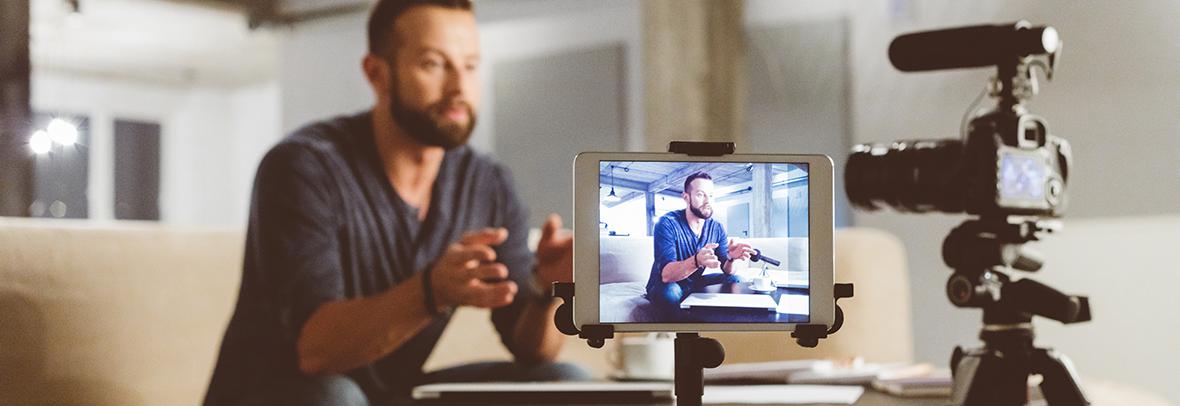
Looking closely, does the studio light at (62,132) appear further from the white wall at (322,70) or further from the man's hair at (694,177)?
the man's hair at (694,177)

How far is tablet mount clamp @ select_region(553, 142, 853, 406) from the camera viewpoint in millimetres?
814

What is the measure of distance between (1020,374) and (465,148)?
3.81ft

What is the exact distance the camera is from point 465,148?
86.7 inches

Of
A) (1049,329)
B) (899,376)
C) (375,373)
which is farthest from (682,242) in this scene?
(1049,329)

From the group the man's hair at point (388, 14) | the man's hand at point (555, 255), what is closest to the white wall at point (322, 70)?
the man's hair at point (388, 14)

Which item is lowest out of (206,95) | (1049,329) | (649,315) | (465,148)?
(1049,329)

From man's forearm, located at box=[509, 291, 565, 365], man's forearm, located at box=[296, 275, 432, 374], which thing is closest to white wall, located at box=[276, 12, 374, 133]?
man's forearm, located at box=[509, 291, 565, 365]

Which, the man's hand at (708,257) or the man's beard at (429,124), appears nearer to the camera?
the man's hand at (708,257)

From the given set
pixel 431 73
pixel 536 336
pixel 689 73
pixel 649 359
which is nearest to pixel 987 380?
pixel 649 359

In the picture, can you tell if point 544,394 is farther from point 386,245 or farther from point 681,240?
point 386,245

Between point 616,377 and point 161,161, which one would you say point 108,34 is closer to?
point 161,161

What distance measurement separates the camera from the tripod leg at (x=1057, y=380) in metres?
1.32

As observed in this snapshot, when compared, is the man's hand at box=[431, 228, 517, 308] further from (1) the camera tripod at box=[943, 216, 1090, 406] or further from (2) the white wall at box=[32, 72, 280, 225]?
(2) the white wall at box=[32, 72, 280, 225]

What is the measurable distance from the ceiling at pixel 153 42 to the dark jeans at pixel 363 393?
1.34 m
